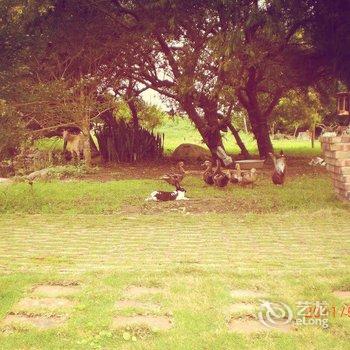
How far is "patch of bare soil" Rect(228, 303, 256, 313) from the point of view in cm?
398

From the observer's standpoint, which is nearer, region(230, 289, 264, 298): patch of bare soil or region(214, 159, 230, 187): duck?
region(230, 289, 264, 298): patch of bare soil

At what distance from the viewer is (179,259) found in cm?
567

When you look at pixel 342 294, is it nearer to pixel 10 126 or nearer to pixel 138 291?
pixel 138 291

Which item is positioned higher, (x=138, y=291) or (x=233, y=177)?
(x=233, y=177)

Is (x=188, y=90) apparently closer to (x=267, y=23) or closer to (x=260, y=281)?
(x=267, y=23)

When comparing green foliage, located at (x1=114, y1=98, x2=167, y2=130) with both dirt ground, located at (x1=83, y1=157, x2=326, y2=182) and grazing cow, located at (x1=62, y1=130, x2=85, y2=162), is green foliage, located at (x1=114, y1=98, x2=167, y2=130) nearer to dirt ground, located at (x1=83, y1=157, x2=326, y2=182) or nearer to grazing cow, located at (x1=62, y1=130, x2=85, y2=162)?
dirt ground, located at (x1=83, y1=157, x2=326, y2=182)

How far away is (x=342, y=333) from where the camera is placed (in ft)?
11.8

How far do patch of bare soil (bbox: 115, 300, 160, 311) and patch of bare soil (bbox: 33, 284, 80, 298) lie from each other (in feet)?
1.59

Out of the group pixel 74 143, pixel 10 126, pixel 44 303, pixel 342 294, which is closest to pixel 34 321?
pixel 44 303

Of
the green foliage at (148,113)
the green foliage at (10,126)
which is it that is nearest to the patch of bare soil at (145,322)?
the green foliage at (10,126)

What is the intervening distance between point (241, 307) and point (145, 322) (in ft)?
2.57

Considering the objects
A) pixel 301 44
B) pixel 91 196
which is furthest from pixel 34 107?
pixel 301 44

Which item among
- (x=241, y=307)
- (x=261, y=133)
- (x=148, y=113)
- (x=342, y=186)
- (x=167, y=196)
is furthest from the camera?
(x=148, y=113)

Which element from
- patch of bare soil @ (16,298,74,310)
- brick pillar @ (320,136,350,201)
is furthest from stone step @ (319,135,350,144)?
patch of bare soil @ (16,298,74,310)
